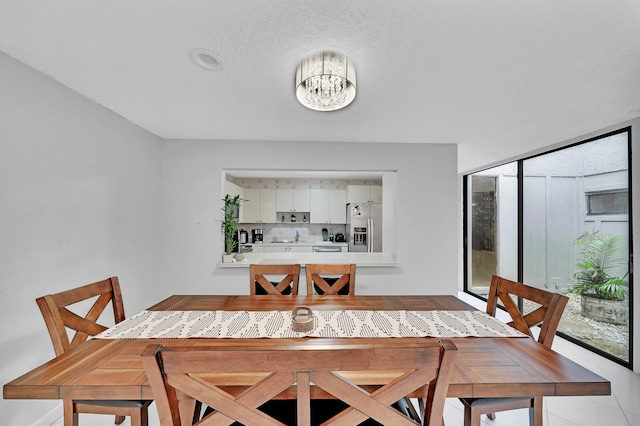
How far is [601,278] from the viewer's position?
9.25 ft

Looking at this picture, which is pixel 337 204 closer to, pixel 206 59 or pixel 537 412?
pixel 206 59

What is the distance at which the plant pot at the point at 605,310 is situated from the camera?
2.62 metres

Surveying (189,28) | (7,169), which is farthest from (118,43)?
(7,169)

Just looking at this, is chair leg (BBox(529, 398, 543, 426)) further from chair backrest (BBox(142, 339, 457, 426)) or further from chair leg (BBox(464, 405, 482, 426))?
chair backrest (BBox(142, 339, 457, 426))

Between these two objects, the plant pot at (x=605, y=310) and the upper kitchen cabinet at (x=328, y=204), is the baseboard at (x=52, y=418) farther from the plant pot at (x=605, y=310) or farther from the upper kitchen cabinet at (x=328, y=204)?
the plant pot at (x=605, y=310)

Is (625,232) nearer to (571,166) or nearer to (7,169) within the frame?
(571,166)

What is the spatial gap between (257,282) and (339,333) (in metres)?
1.03

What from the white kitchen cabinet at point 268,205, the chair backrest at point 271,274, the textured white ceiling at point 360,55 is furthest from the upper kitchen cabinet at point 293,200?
the chair backrest at point 271,274

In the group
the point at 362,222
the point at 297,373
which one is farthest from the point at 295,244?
the point at 297,373

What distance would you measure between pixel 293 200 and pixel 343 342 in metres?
4.75

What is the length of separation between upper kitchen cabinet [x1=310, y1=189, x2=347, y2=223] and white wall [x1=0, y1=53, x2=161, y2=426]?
12.0 feet

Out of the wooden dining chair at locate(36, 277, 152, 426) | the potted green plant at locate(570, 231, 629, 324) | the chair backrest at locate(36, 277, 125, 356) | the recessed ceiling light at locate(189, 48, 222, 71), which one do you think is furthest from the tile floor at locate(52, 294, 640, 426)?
the recessed ceiling light at locate(189, 48, 222, 71)

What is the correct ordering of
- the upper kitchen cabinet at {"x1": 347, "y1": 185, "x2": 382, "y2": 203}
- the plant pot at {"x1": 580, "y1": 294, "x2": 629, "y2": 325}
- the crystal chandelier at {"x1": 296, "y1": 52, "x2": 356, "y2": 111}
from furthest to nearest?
the upper kitchen cabinet at {"x1": 347, "y1": 185, "x2": 382, "y2": 203} < the plant pot at {"x1": 580, "y1": 294, "x2": 629, "y2": 325} < the crystal chandelier at {"x1": 296, "y1": 52, "x2": 356, "y2": 111}

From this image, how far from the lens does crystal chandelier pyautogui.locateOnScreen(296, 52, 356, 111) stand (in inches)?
58.4
